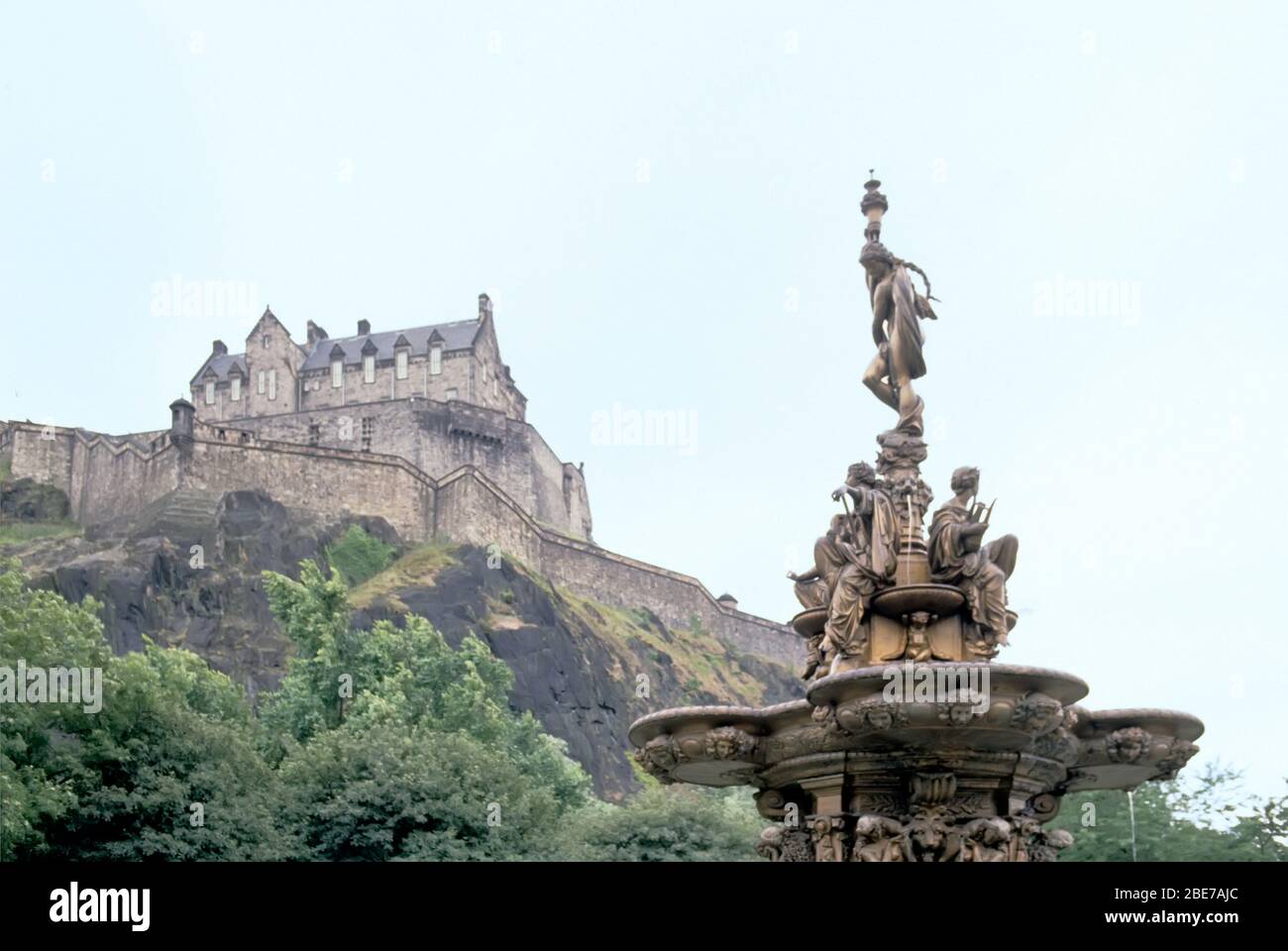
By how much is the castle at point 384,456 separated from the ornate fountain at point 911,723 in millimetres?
60168

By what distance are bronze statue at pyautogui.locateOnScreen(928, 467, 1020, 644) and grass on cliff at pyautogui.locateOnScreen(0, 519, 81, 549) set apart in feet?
205

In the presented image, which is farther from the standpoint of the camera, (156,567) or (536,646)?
(536,646)

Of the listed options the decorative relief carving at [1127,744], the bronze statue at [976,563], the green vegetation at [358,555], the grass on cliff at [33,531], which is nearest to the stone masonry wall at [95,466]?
the grass on cliff at [33,531]

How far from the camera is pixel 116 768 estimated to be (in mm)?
27438

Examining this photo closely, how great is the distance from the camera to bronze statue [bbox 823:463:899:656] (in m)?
9.83

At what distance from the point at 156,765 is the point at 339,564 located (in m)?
40.0

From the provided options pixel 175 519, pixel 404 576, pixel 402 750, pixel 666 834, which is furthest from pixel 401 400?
pixel 666 834

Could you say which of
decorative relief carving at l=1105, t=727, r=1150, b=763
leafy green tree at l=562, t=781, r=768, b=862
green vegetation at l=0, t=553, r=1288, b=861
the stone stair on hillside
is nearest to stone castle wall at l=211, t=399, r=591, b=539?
the stone stair on hillside

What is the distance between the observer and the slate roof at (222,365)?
88625 mm

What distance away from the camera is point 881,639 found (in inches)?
388

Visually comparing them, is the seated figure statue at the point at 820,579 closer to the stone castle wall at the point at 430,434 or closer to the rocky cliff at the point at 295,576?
the rocky cliff at the point at 295,576

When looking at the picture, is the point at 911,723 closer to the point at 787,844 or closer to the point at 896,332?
the point at 787,844

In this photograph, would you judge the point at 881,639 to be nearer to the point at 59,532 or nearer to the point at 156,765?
the point at 156,765
